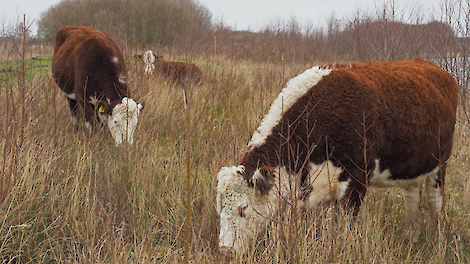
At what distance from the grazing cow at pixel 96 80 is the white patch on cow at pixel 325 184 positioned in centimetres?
286

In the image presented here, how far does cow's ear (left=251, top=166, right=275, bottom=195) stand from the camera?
258 centimetres

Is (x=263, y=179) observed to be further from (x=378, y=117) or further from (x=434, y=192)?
(x=434, y=192)

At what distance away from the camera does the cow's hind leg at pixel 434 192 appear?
141 inches

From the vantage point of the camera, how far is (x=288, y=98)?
120 inches

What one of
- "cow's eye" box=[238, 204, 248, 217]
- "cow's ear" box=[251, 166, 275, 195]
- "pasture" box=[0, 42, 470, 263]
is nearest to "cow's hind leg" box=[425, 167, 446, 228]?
"pasture" box=[0, 42, 470, 263]

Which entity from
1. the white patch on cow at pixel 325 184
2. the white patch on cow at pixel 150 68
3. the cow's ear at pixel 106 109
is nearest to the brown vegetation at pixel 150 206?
the white patch on cow at pixel 325 184

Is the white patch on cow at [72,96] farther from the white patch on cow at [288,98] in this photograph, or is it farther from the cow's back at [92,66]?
the white patch on cow at [288,98]

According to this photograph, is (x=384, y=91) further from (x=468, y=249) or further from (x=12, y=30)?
(x=12, y=30)

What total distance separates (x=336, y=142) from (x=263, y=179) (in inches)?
27.9

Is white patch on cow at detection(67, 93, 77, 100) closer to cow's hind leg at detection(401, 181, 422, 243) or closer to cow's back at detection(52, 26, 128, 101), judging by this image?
cow's back at detection(52, 26, 128, 101)

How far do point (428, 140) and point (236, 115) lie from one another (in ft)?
12.1

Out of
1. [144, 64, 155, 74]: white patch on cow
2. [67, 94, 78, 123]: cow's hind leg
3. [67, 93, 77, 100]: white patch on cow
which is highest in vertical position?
[144, 64, 155, 74]: white patch on cow

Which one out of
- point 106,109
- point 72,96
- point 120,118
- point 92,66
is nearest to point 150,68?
point 72,96

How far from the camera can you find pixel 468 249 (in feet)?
10.8
